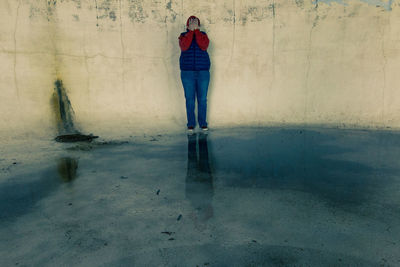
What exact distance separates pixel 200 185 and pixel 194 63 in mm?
2556

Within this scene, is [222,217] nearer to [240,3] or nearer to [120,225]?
[120,225]

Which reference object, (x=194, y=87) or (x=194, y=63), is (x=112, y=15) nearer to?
(x=194, y=63)

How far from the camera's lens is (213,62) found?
218 inches

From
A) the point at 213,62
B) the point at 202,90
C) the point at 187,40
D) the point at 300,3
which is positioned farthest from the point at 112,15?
the point at 300,3

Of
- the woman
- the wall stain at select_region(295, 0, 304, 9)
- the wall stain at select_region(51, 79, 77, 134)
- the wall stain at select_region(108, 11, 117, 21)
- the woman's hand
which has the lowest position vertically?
the wall stain at select_region(51, 79, 77, 134)

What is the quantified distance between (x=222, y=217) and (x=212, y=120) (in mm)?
3702

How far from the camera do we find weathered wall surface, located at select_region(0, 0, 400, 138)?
4.71 m

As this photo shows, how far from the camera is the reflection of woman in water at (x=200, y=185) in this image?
6.50 feet

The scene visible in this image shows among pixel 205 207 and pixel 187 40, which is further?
pixel 187 40

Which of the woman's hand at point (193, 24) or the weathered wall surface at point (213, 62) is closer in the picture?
the woman's hand at point (193, 24)

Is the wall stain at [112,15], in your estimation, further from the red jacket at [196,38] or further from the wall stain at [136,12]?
the red jacket at [196,38]

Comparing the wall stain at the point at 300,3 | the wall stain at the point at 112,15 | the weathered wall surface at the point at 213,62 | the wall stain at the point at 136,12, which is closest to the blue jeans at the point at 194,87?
the weathered wall surface at the point at 213,62

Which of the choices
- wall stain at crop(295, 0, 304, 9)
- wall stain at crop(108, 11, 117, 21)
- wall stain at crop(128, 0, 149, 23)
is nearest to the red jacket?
wall stain at crop(128, 0, 149, 23)

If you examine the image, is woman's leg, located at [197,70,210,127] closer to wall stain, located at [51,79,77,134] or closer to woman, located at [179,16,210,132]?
woman, located at [179,16,210,132]
